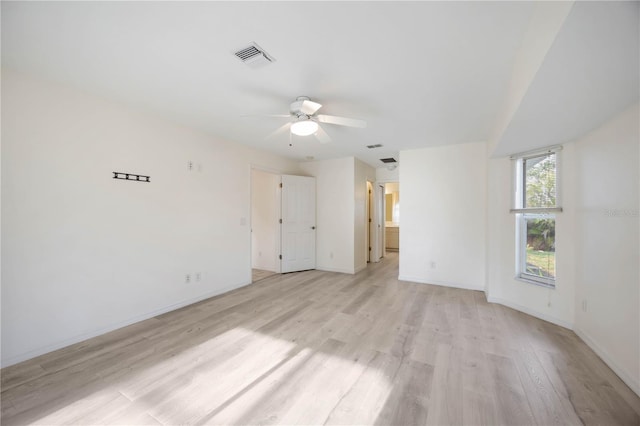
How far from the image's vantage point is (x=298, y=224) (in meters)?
5.29

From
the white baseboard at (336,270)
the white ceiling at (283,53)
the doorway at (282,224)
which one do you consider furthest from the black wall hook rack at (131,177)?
the white baseboard at (336,270)

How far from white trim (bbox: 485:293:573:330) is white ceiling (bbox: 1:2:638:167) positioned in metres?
2.08

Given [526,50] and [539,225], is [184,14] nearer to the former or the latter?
[526,50]

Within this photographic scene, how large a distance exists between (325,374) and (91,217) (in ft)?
9.02

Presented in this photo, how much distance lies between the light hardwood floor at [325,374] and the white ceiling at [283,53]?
2088mm

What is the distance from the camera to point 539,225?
9.97ft

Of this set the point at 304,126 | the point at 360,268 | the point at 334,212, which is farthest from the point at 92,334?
the point at 360,268

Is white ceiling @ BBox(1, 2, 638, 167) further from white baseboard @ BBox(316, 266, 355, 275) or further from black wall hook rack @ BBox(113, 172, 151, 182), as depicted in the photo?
white baseboard @ BBox(316, 266, 355, 275)

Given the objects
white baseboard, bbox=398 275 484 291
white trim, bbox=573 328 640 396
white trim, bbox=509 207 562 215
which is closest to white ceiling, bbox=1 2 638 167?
white trim, bbox=509 207 562 215

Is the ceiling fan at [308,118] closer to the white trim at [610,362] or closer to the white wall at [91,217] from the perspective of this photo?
the white wall at [91,217]

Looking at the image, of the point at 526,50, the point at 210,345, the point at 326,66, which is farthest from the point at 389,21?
the point at 210,345

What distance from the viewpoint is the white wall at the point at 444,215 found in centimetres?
399

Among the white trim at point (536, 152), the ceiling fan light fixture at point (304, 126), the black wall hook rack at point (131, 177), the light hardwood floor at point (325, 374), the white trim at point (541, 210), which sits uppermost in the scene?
the ceiling fan light fixture at point (304, 126)

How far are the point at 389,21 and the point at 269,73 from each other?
102 centimetres
